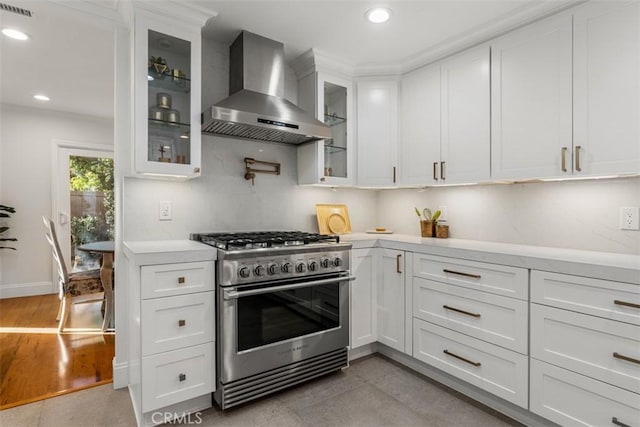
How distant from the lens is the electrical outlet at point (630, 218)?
1857 millimetres

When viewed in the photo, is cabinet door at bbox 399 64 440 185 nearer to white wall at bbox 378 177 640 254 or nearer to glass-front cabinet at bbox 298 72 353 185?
white wall at bbox 378 177 640 254

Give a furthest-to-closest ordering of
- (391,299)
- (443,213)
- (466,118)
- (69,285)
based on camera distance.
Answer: (69,285) → (443,213) → (391,299) → (466,118)

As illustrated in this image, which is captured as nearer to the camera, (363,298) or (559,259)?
(559,259)

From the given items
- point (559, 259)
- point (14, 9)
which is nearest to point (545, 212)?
Answer: point (559, 259)

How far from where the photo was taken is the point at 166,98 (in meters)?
2.10

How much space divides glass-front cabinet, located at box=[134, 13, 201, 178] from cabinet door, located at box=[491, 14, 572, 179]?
1990 millimetres

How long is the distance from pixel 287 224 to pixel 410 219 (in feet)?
3.80

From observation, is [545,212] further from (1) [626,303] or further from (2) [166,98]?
(2) [166,98]

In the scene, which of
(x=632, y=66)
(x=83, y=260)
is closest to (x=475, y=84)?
(x=632, y=66)

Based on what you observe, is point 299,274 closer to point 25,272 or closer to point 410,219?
point 410,219

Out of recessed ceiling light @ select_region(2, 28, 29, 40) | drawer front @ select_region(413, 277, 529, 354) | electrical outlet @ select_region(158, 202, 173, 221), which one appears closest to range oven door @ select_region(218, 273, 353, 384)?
drawer front @ select_region(413, 277, 529, 354)

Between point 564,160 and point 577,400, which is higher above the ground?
point 564,160

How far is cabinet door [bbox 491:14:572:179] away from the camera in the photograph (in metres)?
1.92

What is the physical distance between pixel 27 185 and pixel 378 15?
4.99 m
